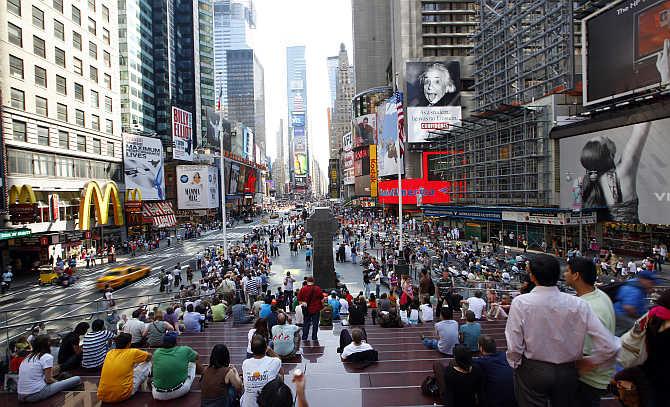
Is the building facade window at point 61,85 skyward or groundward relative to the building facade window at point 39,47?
groundward

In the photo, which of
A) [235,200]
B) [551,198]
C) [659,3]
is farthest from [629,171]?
[235,200]

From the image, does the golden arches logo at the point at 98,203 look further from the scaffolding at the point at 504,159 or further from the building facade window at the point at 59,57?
the scaffolding at the point at 504,159

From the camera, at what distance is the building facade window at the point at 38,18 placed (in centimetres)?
3375

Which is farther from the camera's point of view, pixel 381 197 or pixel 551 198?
pixel 381 197

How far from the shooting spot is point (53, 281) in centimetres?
2809

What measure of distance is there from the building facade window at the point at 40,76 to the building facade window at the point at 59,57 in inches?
98.6

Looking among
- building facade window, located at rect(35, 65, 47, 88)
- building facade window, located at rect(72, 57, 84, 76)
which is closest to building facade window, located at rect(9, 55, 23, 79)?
building facade window, located at rect(35, 65, 47, 88)

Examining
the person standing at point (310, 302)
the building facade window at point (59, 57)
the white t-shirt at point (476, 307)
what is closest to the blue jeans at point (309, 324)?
the person standing at point (310, 302)

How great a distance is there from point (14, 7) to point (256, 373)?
130 ft

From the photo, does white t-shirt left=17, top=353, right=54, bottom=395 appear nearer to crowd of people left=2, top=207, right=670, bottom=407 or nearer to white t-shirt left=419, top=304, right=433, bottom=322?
crowd of people left=2, top=207, right=670, bottom=407

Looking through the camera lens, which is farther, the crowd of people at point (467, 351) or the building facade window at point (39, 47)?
the building facade window at point (39, 47)

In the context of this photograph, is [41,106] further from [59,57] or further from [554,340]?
[554,340]

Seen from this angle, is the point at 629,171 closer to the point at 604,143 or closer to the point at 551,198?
the point at 604,143

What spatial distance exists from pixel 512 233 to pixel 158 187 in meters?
44.8
